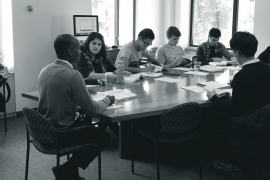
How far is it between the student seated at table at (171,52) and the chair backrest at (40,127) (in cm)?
285

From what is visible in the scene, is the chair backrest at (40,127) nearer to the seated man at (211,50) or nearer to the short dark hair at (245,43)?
the short dark hair at (245,43)

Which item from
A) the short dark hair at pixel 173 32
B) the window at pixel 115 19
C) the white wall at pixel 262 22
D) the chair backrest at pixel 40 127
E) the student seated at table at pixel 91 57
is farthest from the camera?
the window at pixel 115 19

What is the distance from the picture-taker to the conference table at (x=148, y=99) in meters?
2.54

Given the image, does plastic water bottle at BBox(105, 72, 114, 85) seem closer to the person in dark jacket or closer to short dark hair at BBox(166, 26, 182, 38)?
the person in dark jacket

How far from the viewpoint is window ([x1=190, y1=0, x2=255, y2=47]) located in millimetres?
6590

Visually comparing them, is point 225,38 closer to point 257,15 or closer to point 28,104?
point 257,15

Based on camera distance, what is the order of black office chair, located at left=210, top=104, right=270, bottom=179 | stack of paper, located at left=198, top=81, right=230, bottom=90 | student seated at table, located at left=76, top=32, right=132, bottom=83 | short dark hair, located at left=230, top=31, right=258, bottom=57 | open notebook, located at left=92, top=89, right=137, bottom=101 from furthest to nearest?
student seated at table, located at left=76, top=32, right=132, bottom=83, stack of paper, located at left=198, top=81, right=230, bottom=90, open notebook, located at left=92, top=89, right=137, bottom=101, short dark hair, located at left=230, top=31, right=258, bottom=57, black office chair, located at left=210, top=104, right=270, bottom=179

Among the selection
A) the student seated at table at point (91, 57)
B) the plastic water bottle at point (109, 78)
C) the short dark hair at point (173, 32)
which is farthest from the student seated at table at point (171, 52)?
the plastic water bottle at point (109, 78)

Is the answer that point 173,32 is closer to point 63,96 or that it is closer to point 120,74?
point 120,74

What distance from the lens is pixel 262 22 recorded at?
5.84 metres

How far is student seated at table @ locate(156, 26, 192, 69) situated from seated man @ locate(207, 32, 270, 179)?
2.27 meters

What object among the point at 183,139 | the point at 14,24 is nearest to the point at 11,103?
the point at 14,24

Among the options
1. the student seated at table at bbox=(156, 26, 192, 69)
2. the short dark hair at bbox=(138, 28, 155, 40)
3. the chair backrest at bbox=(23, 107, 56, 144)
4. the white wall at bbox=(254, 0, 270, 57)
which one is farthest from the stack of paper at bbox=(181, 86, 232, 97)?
the white wall at bbox=(254, 0, 270, 57)

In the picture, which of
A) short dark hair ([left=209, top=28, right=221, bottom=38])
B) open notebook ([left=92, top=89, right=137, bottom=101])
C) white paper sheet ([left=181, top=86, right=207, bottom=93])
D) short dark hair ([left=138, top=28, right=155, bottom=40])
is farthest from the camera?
short dark hair ([left=209, top=28, right=221, bottom=38])
